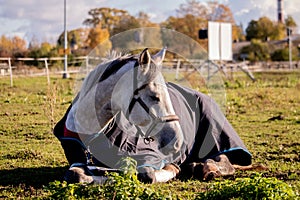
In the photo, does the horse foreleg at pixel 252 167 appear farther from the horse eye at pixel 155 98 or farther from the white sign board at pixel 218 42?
the white sign board at pixel 218 42

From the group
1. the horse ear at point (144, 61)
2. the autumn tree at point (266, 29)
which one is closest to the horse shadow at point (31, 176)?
the horse ear at point (144, 61)

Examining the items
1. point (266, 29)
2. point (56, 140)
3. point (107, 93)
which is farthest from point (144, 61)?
point (266, 29)

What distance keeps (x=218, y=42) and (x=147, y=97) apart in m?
21.5

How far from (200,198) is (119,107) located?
42.7 inches

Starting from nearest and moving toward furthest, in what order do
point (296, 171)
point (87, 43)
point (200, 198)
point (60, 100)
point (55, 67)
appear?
1. point (200, 198)
2. point (296, 171)
3. point (60, 100)
4. point (55, 67)
5. point (87, 43)

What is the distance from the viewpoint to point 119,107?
4.82 metres

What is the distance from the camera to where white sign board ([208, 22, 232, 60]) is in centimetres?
2530

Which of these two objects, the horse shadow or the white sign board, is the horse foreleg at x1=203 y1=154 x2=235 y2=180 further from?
the white sign board

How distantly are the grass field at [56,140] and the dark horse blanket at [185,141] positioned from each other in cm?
36

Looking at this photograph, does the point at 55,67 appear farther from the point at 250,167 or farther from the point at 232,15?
the point at 232,15

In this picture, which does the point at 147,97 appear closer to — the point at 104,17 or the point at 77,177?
the point at 77,177

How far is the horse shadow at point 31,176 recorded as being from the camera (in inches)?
228

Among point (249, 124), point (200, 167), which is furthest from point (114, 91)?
point (249, 124)

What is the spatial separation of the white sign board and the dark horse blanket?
1867 centimetres
